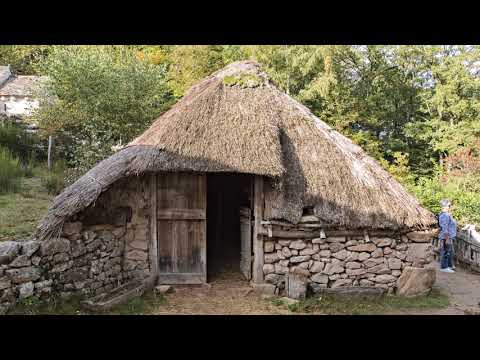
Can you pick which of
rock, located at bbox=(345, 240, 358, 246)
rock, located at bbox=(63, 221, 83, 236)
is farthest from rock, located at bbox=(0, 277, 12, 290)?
rock, located at bbox=(345, 240, 358, 246)

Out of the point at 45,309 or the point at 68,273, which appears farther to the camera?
the point at 68,273

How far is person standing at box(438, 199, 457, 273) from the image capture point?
979cm

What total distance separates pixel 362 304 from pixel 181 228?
151 inches

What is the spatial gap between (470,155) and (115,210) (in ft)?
49.0

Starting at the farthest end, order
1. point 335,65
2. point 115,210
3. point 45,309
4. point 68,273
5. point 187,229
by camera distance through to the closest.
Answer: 1. point 335,65
2. point 187,229
3. point 115,210
4. point 68,273
5. point 45,309

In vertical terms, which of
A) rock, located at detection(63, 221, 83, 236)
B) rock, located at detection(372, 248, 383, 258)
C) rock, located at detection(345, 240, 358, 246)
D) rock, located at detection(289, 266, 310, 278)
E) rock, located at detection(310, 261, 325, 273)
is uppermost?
rock, located at detection(63, 221, 83, 236)

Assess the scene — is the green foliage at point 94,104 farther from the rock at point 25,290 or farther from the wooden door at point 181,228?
the rock at point 25,290

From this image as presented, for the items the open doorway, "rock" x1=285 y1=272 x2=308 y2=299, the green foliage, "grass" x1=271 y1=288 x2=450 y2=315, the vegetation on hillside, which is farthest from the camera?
the vegetation on hillside

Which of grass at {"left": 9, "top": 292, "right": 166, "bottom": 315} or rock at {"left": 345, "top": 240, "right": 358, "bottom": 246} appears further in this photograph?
rock at {"left": 345, "top": 240, "right": 358, "bottom": 246}

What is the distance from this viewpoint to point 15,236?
8625 mm

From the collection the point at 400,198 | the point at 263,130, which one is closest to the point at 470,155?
the point at 400,198

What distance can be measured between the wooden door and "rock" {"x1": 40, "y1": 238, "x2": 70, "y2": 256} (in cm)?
199

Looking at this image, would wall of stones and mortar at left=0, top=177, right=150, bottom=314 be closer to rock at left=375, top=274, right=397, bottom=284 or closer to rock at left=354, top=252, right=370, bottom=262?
rock at left=354, top=252, right=370, bottom=262

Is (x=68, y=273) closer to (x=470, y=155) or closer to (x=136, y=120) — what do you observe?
(x=136, y=120)
